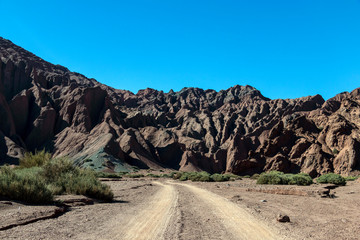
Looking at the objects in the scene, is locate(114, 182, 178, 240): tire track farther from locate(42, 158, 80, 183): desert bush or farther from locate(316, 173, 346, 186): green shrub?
locate(316, 173, 346, 186): green shrub

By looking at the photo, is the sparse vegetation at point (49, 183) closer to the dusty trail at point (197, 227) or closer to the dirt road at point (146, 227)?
the dirt road at point (146, 227)

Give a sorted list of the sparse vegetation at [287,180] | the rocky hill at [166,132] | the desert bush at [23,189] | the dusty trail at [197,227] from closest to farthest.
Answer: the dusty trail at [197,227], the desert bush at [23,189], the sparse vegetation at [287,180], the rocky hill at [166,132]

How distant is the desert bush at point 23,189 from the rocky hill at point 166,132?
39.2 metres

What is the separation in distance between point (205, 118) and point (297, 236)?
127m

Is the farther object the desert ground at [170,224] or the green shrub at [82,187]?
the green shrub at [82,187]

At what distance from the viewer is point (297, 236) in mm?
7340

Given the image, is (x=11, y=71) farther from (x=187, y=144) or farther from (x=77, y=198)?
(x=77, y=198)

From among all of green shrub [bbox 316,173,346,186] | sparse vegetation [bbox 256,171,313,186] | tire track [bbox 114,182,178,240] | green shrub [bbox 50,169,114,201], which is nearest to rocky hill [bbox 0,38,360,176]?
green shrub [bbox 316,173,346,186]

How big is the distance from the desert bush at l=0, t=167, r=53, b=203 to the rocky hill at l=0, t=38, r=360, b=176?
39198 millimetres

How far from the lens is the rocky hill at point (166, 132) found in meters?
45.3

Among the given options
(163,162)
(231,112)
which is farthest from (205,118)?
(163,162)

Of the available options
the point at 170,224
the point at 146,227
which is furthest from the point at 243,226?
the point at 146,227

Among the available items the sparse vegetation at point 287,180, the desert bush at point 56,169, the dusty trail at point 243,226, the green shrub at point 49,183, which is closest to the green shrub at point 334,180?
the sparse vegetation at point 287,180

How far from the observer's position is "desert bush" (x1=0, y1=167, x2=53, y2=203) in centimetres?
1094
